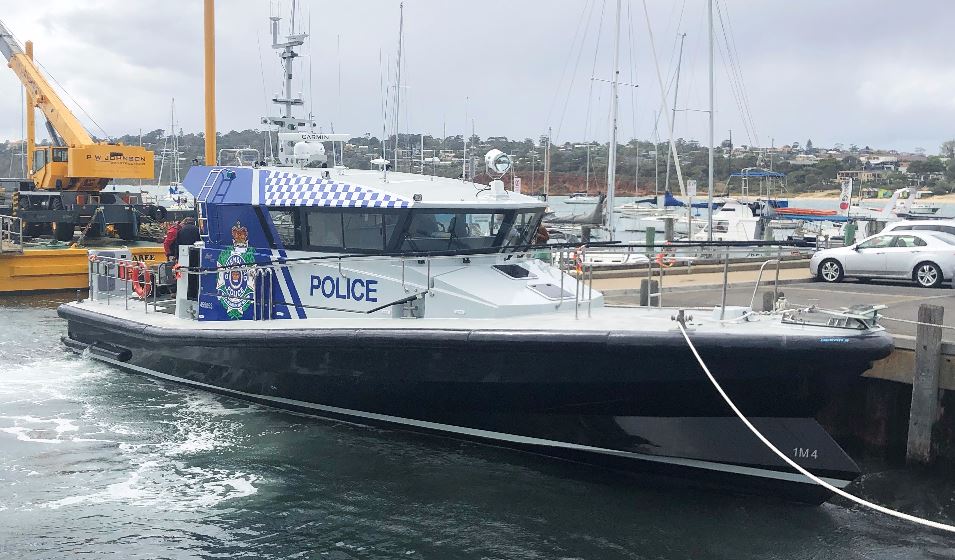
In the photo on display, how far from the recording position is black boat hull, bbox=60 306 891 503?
23.0ft

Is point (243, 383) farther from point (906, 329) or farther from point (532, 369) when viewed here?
point (906, 329)

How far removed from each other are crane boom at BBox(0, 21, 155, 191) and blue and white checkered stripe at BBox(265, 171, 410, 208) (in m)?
18.5

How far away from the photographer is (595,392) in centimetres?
742

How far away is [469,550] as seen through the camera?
6469 mm

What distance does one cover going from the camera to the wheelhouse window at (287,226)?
909 cm

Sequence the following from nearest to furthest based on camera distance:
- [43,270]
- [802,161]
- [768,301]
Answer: [768,301] < [43,270] < [802,161]

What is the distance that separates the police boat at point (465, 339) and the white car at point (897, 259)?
26.2 ft

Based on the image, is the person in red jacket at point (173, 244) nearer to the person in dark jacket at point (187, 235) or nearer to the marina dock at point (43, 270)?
the person in dark jacket at point (187, 235)

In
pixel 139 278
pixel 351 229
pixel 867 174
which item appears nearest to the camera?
pixel 351 229

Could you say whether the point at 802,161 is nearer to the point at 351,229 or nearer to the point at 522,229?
the point at 522,229

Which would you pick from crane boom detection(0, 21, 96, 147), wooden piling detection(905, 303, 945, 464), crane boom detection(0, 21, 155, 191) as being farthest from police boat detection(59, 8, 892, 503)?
crane boom detection(0, 21, 96, 147)

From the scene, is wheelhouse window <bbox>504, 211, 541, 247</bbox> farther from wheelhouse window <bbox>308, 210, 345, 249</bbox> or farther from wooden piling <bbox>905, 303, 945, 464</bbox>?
wooden piling <bbox>905, 303, 945, 464</bbox>

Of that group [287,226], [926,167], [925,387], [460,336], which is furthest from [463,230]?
[926,167]

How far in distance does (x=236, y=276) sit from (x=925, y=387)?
271 inches
